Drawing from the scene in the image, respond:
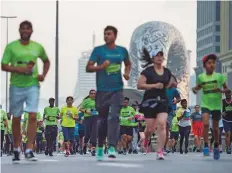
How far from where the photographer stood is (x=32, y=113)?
11.9 metres

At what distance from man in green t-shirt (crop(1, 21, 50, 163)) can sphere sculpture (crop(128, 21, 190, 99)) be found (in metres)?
118

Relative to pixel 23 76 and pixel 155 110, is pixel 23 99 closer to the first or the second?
pixel 23 76

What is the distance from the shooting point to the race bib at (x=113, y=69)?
12.8 metres

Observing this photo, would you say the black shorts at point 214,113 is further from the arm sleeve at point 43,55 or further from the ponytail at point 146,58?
the arm sleeve at point 43,55

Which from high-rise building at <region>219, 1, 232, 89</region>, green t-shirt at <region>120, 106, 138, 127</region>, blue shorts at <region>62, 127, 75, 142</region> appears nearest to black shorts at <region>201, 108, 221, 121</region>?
blue shorts at <region>62, 127, 75, 142</region>

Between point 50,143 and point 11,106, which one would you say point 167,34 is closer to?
point 50,143

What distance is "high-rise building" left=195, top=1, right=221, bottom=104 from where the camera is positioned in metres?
176

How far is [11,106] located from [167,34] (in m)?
122

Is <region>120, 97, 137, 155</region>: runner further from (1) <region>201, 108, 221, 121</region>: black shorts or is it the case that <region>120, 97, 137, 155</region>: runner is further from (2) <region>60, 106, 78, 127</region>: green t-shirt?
(1) <region>201, 108, 221, 121</region>: black shorts

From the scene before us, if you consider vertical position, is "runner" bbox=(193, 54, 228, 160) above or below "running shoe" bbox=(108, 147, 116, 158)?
above

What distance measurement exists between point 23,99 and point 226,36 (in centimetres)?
14024

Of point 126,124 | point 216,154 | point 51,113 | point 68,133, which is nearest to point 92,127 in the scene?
point 68,133

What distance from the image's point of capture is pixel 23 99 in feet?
39.0

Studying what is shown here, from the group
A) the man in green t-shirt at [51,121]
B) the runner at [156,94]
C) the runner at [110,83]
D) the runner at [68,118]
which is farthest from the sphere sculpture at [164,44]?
the runner at [110,83]
